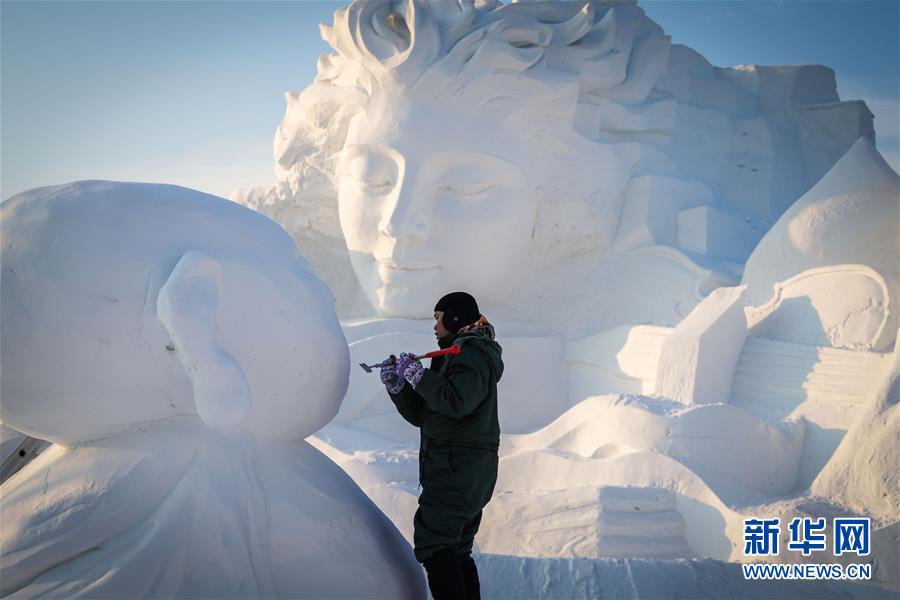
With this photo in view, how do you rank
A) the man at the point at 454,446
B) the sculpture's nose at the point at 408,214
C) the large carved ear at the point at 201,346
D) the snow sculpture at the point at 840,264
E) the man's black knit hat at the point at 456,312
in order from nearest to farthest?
the large carved ear at the point at 201,346
the man at the point at 454,446
the man's black knit hat at the point at 456,312
the snow sculpture at the point at 840,264
the sculpture's nose at the point at 408,214

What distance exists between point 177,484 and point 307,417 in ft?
1.18

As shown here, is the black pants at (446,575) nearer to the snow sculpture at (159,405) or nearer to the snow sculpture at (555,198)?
the snow sculpture at (159,405)

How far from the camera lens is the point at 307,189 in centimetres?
639

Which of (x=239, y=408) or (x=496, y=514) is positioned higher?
(x=239, y=408)

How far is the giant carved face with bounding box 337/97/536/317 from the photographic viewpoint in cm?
526

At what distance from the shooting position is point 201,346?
6.25 ft

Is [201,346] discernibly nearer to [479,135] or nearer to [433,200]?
[433,200]

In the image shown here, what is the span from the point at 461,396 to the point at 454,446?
15cm

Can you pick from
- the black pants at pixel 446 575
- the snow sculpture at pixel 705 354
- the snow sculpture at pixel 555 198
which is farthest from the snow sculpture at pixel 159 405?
the snow sculpture at pixel 705 354

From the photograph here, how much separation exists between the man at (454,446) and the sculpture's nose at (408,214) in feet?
10.5

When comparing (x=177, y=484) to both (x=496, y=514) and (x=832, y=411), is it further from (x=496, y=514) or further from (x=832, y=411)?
(x=832, y=411)

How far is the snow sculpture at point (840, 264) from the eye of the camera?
4406mm

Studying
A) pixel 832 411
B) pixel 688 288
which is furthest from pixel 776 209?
pixel 832 411

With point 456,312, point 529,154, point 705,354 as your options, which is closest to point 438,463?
point 456,312
